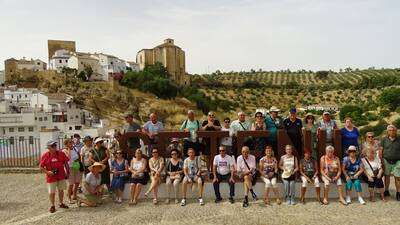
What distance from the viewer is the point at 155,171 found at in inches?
388

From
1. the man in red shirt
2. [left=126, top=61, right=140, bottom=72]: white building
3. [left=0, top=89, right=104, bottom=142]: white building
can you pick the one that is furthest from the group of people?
[left=126, top=61, right=140, bottom=72]: white building

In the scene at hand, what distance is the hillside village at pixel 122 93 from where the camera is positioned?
71.2 metres

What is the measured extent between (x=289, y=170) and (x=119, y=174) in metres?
3.97

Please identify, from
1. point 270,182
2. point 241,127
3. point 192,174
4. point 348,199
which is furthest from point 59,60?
point 348,199

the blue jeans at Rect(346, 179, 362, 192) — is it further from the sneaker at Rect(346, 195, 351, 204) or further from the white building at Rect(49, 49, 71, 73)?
the white building at Rect(49, 49, 71, 73)

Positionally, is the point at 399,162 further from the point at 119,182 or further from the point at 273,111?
the point at 119,182

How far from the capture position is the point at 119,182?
9922mm

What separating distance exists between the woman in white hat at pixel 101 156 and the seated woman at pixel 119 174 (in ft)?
0.63

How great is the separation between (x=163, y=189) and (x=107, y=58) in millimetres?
91210

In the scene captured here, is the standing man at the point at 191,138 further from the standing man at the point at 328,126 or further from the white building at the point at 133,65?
the white building at the point at 133,65

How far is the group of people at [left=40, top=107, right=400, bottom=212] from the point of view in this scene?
31.3ft

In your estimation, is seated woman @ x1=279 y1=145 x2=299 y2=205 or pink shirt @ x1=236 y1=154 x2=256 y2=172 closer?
seated woman @ x1=279 y1=145 x2=299 y2=205

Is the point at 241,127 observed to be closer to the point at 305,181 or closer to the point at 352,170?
the point at 305,181

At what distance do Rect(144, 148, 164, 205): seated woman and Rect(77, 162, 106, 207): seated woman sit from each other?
1.13 meters
